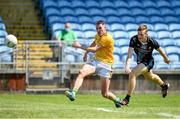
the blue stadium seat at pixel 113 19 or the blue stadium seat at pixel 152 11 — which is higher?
the blue stadium seat at pixel 152 11

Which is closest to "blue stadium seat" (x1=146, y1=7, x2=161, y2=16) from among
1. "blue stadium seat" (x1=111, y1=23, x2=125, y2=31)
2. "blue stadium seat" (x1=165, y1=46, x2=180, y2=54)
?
"blue stadium seat" (x1=111, y1=23, x2=125, y2=31)

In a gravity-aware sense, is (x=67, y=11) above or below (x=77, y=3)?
below

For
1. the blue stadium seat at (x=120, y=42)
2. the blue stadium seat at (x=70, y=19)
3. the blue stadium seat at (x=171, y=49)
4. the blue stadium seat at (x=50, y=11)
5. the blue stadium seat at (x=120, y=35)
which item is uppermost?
the blue stadium seat at (x=50, y=11)

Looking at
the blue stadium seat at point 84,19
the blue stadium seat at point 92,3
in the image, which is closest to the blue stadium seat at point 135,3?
the blue stadium seat at point 92,3

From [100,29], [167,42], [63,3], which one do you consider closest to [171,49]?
[167,42]

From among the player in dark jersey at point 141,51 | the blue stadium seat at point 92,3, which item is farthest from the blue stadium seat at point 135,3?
the player in dark jersey at point 141,51

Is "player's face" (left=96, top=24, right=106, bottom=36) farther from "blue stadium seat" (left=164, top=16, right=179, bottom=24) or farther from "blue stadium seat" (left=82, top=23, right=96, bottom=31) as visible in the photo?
"blue stadium seat" (left=164, top=16, right=179, bottom=24)

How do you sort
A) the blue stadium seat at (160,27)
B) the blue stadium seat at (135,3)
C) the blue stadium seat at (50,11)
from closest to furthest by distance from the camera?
the blue stadium seat at (50,11) < the blue stadium seat at (160,27) < the blue stadium seat at (135,3)

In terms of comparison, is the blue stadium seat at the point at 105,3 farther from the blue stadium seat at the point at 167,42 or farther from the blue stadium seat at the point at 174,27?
the blue stadium seat at the point at 167,42

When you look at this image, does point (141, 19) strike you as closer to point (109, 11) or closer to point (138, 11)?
point (138, 11)

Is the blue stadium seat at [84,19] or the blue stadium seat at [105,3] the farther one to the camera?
the blue stadium seat at [105,3]

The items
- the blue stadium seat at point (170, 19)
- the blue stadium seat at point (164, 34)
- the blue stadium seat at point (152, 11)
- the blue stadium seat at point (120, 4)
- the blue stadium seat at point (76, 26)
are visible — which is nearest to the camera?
the blue stadium seat at point (76, 26)

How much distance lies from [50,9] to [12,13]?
227cm

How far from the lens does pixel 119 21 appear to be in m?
29.3
